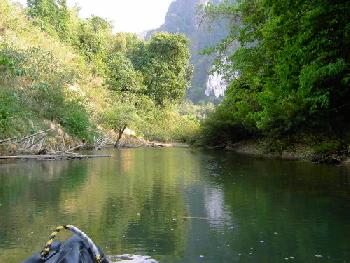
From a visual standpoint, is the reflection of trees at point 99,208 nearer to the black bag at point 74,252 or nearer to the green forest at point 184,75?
Answer: the black bag at point 74,252

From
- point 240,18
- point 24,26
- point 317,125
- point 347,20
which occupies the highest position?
point 24,26

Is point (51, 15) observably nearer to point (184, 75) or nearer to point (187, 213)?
point (184, 75)

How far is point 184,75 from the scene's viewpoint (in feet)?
211

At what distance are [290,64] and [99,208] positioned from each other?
26.4 ft

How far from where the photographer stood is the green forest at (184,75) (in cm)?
1321

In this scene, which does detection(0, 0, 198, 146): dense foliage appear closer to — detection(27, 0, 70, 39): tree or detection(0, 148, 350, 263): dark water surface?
detection(27, 0, 70, 39): tree

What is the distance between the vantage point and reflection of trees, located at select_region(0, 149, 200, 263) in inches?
294

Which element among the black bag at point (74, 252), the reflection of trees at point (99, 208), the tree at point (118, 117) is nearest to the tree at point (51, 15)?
the tree at point (118, 117)

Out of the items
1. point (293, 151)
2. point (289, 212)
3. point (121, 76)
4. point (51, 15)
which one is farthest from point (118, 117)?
point (289, 212)

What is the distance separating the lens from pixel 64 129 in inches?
1131

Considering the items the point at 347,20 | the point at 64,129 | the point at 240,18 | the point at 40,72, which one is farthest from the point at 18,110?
the point at 347,20

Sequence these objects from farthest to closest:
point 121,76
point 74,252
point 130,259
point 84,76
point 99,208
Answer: point 121,76 → point 84,76 → point 99,208 → point 130,259 → point 74,252

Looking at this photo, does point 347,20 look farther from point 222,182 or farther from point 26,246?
point 26,246

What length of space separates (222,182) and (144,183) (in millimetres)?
2497
